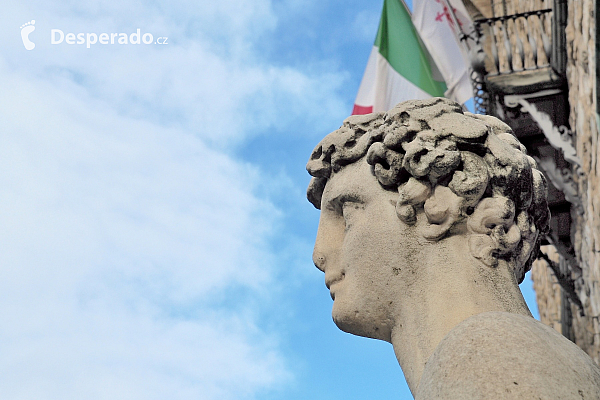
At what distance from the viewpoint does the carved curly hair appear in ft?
7.57

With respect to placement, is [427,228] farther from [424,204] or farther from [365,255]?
[365,255]

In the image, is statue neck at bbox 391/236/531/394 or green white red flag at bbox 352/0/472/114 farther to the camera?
green white red flag at bbox 352/0/472/114

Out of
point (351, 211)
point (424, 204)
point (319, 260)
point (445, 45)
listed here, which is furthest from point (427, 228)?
point (445, 45)

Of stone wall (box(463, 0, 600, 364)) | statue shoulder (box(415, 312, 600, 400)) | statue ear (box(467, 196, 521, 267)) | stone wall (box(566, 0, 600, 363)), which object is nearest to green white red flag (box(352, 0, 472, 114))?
stone wall (box(463, 0, 600, 364))

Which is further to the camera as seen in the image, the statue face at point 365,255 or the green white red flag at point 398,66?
the green white red flag at point 398,66

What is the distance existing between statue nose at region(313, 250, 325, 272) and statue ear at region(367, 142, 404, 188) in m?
0.35

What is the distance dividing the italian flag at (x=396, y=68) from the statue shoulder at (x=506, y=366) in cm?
953

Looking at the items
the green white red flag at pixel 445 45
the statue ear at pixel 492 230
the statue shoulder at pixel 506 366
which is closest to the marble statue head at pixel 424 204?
the statue ear at pixel 492 230

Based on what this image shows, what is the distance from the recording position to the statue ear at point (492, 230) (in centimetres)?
229

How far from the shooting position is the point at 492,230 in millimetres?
2320

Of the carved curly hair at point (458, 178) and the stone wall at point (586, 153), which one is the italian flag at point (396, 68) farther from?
the carved curly hair at point (458, 178)

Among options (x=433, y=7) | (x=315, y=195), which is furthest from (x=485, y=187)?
(x=433, y=7)

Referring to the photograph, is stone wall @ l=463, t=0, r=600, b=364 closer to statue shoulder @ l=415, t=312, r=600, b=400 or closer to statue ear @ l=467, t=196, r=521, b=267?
statue ear @ l=467, t=196, r=521, b=267

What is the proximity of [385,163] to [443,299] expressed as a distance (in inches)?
18.7
